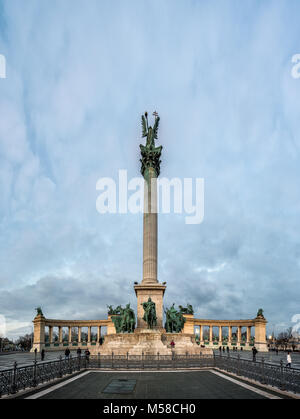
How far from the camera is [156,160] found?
53125mm

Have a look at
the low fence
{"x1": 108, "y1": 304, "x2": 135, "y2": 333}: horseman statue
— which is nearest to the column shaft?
{"x1": 108, "y1": 304, "x2": 135, "y2": 333}: horseman statue

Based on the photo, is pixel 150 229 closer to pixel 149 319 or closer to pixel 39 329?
pixel 149 319

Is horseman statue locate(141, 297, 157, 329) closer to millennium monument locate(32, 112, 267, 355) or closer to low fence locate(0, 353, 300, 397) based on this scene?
millennium monument locate(32, 112, 267, 355)

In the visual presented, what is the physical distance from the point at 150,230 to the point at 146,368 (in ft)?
75.9

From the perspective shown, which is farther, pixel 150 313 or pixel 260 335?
pixel 260 335

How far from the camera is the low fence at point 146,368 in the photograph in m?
15.9

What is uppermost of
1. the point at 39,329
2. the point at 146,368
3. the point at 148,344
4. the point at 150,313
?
the point at 150,313

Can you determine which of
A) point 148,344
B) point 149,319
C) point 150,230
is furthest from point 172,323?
point 150,230

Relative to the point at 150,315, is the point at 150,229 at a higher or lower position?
higher

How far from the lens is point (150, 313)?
1634 inches

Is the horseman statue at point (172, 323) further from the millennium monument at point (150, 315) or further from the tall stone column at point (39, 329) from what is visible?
the tall stone column at point (39, 329)
